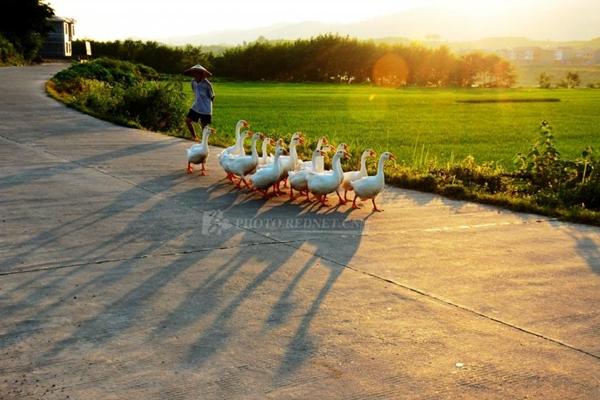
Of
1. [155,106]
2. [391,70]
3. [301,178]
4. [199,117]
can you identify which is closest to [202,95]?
[199,117]

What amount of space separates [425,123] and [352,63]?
5532cm

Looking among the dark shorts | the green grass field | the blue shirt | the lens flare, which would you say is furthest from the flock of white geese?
the lens flare

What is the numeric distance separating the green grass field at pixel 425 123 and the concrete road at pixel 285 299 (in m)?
7.52

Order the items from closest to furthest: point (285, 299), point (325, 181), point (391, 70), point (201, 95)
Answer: point (285, 299) → point (325, 181) → point (201, 95) → point (391, 70)

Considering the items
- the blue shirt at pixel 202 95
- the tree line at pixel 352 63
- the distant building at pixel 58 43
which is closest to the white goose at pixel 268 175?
the blue shirt at pixel 202 95

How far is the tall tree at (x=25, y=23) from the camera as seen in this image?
5991cm

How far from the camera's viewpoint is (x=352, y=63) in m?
86.0

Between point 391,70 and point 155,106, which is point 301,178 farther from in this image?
point 391,70

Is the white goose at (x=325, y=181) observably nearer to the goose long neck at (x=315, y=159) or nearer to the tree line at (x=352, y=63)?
the goose long neck at (x=315, y=159)

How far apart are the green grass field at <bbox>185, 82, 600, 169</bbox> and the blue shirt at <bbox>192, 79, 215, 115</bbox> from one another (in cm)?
346

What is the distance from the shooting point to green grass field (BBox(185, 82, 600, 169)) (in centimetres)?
2241

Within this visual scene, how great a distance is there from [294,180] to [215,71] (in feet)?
255

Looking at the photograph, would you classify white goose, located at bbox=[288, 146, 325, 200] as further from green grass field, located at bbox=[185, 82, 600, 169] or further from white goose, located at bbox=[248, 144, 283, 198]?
green grass field, located at bbox=[185, 82, 600, 169]

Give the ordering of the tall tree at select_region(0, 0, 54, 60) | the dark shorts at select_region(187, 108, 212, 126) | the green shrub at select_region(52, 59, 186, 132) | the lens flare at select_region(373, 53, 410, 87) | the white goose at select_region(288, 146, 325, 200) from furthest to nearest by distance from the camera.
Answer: the lens flare at select_region(373, 53, 410, 87)
the tall tree at select_region(0, 0, 54, 60)
the green shrub at select_region(52, 59, 186, 132)
the dark shorts at select_region(187, 108, 212, 126)
the white goose at select_region(288, 146, 325, 200)
